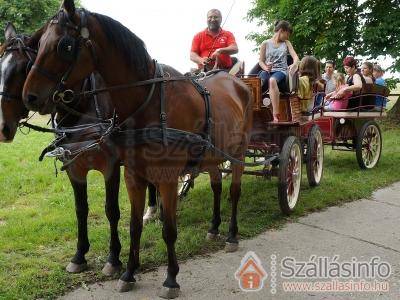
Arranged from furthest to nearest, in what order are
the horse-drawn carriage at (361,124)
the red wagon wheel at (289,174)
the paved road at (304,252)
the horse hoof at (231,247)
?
the horse-drawn carriage at (361,124) < the red wagon wheel at (289,174) < the horse hoof at (231,247) < the paved road at (304,252)

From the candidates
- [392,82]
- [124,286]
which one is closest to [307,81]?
[124,286]

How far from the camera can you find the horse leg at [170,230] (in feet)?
11.1

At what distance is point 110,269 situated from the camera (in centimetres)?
381

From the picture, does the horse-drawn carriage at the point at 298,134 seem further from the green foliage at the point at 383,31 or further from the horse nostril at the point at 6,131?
the green foliage at the point at 383,31

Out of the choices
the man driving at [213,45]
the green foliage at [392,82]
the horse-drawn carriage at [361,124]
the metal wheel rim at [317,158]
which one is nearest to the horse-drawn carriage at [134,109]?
the man driving at [213,45]

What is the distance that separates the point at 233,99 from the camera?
14.8ft

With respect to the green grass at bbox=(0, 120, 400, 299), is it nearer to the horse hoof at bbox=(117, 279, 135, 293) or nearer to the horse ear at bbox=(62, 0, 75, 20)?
the horse hoof at bbox=(117, 279, 135, 293)

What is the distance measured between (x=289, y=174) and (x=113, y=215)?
269 cm

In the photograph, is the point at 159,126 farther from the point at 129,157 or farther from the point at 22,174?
the point at 22,174

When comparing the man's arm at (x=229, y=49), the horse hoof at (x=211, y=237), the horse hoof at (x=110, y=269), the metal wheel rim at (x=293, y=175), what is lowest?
the horse hoof at (x=110, y=269)

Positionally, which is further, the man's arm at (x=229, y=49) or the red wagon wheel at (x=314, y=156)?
the red wagon wheel at (x=314, y=156)

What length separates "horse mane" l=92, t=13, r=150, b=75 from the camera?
9.65 ft

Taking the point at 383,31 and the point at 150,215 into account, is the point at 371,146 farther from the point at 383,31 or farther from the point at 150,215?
the point at 150,215

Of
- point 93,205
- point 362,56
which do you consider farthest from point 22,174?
point 362,56
